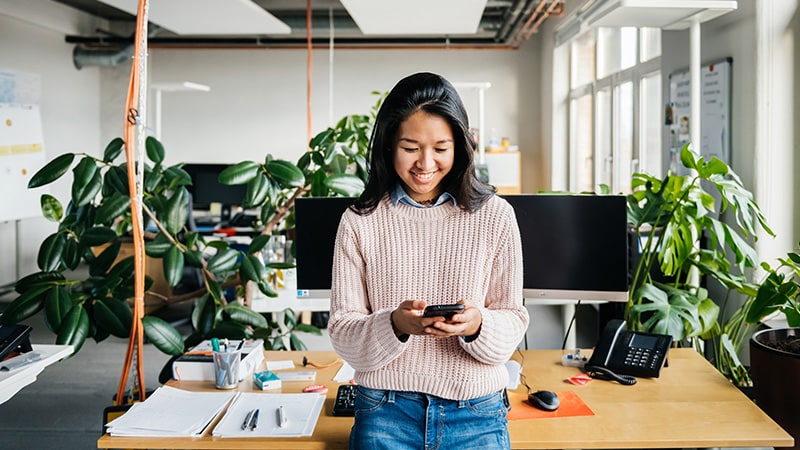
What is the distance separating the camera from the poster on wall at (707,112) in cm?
365

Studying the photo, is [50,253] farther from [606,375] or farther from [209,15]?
[209,15]

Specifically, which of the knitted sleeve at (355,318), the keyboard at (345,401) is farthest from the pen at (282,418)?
the knitted sleeve at (355,318)

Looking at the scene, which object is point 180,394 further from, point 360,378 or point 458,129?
point 458,129

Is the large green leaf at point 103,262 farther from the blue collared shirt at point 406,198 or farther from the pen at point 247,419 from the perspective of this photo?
the blue collared shirt at point 406,198

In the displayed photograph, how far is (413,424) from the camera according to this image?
1.54 m

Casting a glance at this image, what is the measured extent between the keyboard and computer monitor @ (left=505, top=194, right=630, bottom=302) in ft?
2.17

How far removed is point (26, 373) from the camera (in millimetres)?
1969

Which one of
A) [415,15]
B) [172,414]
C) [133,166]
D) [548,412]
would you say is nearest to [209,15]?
[415,15]

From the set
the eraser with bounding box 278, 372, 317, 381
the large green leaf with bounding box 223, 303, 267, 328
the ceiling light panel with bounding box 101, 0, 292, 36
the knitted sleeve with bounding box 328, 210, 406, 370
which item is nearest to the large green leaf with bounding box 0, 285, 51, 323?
the large green leaf with bounding box 223, 303, 267, 328

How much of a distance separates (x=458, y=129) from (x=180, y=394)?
1081 mm

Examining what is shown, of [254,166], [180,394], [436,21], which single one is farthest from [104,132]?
→ [180,394]

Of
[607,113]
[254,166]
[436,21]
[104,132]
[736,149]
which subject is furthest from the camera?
[104,132]

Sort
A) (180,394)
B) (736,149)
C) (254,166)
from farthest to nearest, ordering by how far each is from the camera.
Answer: (736,149) → (254,166) → (180,394)

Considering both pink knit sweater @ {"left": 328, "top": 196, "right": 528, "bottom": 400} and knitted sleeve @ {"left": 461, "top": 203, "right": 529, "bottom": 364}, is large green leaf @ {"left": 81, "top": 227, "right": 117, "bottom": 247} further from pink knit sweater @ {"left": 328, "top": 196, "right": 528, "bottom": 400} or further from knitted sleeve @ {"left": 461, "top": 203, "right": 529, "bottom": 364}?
knitted sleeve @ {"left": 461, "top": 203, "right": 529, "bottom": 364}
